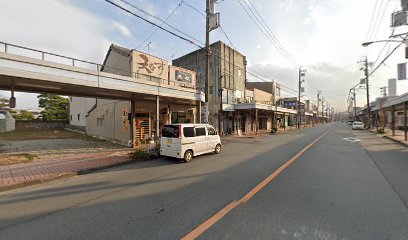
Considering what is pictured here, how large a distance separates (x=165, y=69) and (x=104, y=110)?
8165 millimetres

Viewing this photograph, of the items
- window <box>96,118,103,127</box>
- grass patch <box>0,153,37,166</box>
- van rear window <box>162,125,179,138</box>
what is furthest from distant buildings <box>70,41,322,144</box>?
grass patch <box>0,153,37,166</box>

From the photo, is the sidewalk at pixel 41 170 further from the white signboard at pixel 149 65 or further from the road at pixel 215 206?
the white signboard at pixel 149 65

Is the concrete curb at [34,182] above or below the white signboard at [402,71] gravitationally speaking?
below

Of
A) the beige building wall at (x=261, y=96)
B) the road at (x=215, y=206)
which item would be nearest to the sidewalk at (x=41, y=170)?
the road at (x=215, y=206)

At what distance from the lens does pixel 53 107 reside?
37875 mm

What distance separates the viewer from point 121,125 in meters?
17.1

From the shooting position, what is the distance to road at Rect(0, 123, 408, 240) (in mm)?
3400

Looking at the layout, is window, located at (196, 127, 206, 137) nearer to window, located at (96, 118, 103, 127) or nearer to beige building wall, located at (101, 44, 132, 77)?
beige building wall, located at (101, 44, 132, 77)

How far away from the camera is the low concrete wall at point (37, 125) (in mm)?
32469

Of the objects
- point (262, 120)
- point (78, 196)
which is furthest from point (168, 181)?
point (262, 120)

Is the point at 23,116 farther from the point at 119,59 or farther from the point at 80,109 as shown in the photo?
the point at 119,59

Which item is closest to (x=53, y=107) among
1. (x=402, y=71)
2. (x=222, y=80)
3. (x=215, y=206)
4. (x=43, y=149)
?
(x=43, y=149)

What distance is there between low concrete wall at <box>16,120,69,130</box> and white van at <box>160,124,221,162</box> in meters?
35.5

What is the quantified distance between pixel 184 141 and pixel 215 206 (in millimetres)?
5218
